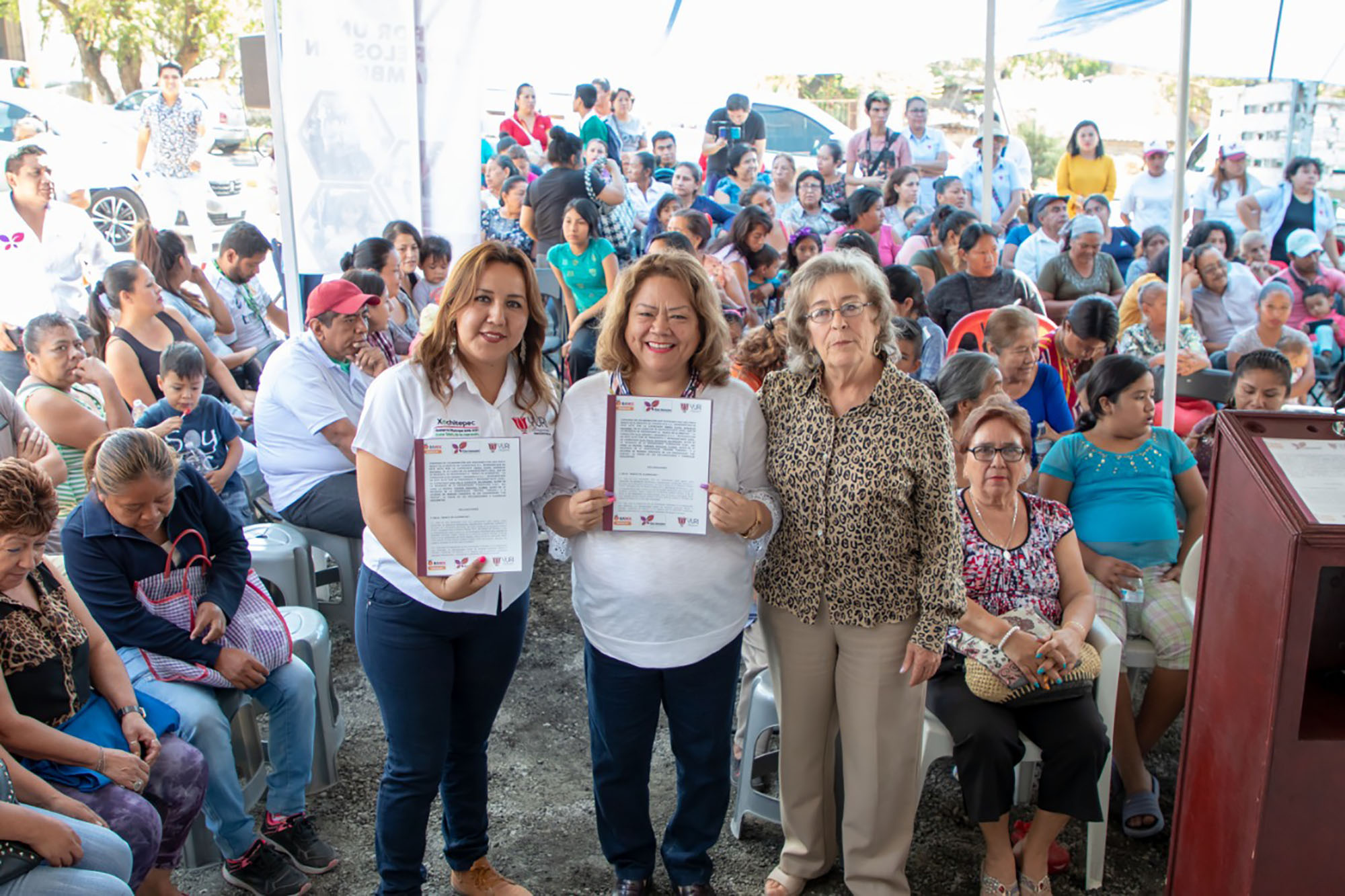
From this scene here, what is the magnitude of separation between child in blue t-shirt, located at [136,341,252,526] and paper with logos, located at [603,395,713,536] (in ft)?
8.14

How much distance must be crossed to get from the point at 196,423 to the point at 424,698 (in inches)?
97.2

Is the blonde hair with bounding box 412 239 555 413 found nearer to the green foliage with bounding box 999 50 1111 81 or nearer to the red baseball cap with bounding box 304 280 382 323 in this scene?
the red baseball cap with bounding box 304 280 382 323

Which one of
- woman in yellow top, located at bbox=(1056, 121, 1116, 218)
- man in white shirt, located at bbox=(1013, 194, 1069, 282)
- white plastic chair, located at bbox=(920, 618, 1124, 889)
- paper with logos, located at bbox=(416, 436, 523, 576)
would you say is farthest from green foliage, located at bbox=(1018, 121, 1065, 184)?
paper with logos, located at bbox=(416, 436, 523, 576)

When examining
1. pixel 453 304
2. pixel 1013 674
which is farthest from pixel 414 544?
pixel 1013 674

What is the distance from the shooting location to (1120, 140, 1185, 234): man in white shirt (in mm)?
10555

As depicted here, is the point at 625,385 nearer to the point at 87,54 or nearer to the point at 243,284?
the point at 243,284

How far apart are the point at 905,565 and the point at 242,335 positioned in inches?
197

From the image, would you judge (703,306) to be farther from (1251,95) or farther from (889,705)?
(1251,95)

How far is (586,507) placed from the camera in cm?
251

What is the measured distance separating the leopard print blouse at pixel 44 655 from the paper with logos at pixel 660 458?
1401 millimetres

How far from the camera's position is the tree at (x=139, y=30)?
20.9 meters

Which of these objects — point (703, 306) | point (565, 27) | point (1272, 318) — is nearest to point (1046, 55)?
point (565, 27)

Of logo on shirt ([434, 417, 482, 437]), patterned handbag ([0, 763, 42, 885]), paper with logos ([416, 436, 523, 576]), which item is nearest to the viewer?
patterned handbag ([0, 763, 42, 885])

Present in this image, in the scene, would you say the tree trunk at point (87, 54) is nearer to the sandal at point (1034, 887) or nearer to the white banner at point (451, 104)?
the white banner at point (451, 104)
